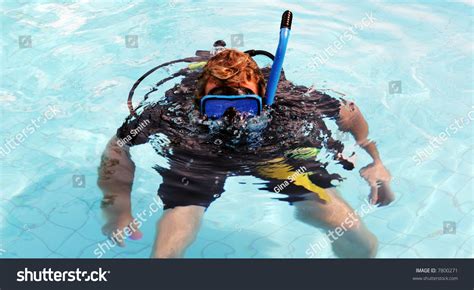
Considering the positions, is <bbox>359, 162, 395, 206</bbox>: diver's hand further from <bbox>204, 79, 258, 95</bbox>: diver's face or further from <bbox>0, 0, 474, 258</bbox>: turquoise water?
<bbox>204, 79, 258, 95</bbox>: diver's face

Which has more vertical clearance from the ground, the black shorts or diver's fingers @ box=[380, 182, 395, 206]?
the black shorts

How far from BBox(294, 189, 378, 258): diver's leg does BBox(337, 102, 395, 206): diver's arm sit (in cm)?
28

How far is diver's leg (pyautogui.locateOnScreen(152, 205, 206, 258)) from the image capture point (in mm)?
2764

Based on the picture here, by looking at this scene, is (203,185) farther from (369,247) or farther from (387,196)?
(387,196)

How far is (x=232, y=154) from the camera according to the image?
311 centimetres

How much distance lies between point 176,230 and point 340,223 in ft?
2.46

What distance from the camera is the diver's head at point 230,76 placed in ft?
10.0

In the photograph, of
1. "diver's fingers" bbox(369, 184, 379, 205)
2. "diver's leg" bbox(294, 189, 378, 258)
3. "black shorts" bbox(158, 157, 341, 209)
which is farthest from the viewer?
"diver's fingers" bbox(369, 184, 379, 205)

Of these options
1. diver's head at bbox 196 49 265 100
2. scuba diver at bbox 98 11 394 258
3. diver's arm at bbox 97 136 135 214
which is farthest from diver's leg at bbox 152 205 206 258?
diver's head at bbox 196 49 265 100

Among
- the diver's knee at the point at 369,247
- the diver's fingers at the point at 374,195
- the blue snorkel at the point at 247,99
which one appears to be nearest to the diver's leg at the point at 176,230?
the blue snorkel at the point at 247,99

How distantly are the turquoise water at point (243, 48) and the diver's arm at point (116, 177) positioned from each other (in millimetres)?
149

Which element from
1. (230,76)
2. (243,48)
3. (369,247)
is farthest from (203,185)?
(243,48)

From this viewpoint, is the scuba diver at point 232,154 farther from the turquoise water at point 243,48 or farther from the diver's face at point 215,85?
the turquoise water at point 243,48

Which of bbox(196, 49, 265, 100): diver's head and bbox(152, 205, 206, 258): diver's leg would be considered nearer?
bbox(152, 205, 206, 258): diver's leg
